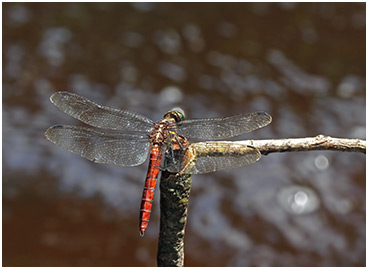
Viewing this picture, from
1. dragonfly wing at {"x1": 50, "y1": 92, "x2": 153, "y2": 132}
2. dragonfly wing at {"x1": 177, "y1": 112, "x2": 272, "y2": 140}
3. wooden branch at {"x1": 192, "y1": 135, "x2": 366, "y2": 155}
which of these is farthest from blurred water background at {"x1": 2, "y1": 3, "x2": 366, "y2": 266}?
wooden branch at {"x1": 192, "y1": 135, "x2": 366, "y2": 155}

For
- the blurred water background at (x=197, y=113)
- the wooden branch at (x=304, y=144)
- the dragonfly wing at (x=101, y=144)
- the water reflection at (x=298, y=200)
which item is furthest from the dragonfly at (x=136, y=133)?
the water reflection at (x=298, y=200)

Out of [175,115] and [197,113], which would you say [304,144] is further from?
[197,113]

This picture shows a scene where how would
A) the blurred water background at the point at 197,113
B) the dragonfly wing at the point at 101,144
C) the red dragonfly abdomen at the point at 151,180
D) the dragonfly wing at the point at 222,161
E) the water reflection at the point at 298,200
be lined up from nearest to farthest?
the dragonfly wing at the point at 222,161 < the red dragonfly abdomen at the point at 151,180 < the dragonfly wing at the point at 101,144 < the blurred water background at the point at 197,113 < the water reflection at the point at 298,200

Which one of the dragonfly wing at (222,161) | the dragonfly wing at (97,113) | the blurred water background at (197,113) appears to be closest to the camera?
the dragonfly wing at (222,161)

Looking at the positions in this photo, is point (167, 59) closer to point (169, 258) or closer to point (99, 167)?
point (99, 167)

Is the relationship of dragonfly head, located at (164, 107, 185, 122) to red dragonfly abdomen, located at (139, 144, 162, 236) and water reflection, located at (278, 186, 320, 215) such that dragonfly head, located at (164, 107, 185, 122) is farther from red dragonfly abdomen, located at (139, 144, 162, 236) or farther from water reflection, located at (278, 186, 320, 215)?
water reflection, located at (278, 186, 320, 215)

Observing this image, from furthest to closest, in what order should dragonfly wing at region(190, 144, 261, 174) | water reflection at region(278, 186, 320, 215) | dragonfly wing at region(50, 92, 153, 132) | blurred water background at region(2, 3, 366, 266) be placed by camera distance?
water reflection at region(278, 186, 320, 215), blurred water background at region(2, 3, 366, 266), dragonfly wing at region(50, 92, 153, 132), dragonfly wing at region(190, 144, 261, 174)

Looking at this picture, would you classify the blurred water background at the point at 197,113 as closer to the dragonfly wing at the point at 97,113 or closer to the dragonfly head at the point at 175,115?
→ the dragonfly wing at the point at 97,113

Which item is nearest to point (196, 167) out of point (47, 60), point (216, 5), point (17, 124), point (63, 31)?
point (17, 124)
